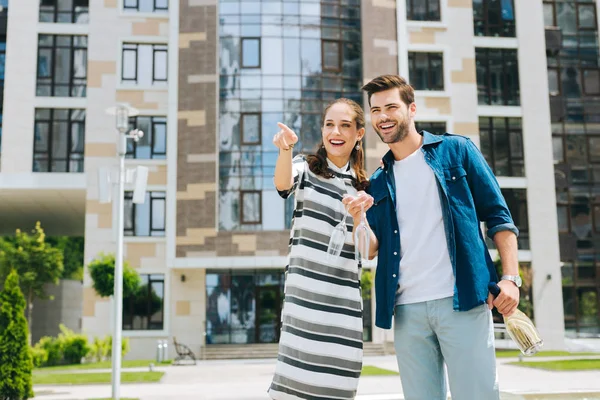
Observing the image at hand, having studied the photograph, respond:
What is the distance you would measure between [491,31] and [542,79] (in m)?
2.83

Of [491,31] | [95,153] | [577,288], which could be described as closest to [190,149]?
[95,153]

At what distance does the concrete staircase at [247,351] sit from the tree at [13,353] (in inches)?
547

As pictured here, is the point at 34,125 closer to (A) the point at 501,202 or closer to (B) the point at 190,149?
(B) the point at 190,149

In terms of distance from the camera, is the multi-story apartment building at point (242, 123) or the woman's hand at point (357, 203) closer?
the woman's hand at point (357, 203)

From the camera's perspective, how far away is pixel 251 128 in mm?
24859

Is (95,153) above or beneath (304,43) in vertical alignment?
beneath

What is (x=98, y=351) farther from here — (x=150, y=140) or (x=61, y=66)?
(x=61, y=66)

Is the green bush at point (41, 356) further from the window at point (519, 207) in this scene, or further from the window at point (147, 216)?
the window at point (519, 207)

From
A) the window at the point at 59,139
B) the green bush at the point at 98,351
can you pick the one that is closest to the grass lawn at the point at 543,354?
the green bush at the point at 98,351

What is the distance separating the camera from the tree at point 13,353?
29.9 ft

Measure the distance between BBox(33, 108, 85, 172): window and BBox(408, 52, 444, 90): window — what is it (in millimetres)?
12988

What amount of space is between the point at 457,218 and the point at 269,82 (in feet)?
73.7

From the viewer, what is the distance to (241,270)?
24.6m

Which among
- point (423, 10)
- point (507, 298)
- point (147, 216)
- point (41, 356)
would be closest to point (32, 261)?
point (147, 216)
